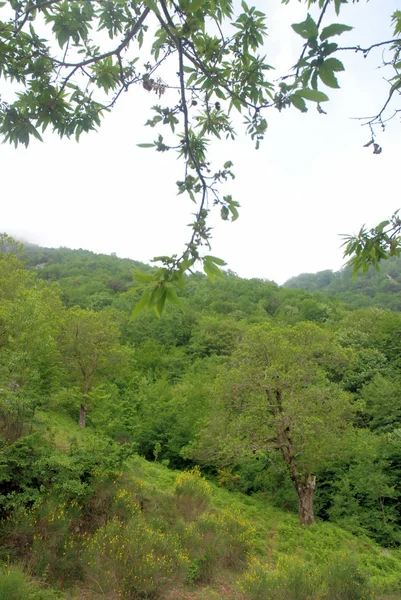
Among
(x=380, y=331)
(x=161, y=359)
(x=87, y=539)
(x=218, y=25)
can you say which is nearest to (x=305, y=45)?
(x=218, y=25)

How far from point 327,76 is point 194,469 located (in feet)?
37.3

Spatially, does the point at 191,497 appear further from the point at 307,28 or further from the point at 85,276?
the point at 85,276

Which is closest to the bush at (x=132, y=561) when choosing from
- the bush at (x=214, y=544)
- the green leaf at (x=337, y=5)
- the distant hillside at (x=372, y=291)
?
the bush at (x=214, y=544)

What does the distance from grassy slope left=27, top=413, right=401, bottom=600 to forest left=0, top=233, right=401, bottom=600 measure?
0.05 m

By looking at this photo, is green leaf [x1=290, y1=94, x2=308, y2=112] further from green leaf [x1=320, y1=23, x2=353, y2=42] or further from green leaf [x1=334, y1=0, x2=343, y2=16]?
green leaf [x1=334, y1=0, x2=343, y2=16]

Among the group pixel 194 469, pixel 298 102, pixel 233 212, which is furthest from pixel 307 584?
pixel 298 102

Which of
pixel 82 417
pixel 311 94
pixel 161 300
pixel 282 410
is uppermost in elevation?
pixel 311 94

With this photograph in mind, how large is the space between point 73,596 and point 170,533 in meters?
2.22

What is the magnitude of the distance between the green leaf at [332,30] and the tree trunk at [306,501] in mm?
11842

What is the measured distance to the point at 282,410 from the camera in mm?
11109

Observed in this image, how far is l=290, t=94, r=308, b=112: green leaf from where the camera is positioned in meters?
1.30

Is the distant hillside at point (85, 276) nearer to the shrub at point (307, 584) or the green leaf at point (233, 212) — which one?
the shrub at point (307, 584)

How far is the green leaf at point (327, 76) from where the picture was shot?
1222 millimetres

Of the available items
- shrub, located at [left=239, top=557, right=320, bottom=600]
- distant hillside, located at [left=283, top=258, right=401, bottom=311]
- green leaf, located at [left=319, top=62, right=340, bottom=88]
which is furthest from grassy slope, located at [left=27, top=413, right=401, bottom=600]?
distant hillside, located at [left=283, top=258, right=401, bottom=311]
